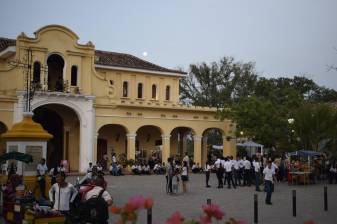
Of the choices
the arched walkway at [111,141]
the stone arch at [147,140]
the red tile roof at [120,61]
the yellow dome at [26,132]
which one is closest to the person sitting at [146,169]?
the arched walkway at [111,141]

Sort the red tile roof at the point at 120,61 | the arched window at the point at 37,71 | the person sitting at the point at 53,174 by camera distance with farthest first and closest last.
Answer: the red tile roof at the point at 120,61, the arched window at the point at 37,71, the person sitting at the point at 53,174

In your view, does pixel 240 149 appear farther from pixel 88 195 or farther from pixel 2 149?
pixel 88 195

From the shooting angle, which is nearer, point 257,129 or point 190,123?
point 257,129

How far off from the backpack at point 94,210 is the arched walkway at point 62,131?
28277 millimetres

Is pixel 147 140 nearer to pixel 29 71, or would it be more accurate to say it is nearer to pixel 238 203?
pixel 29 71

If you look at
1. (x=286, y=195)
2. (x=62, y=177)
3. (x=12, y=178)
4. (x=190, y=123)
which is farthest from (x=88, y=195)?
(x=190, y=123)

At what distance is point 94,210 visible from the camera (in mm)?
8625

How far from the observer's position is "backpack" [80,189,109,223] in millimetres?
8617

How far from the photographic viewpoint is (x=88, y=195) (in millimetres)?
8945

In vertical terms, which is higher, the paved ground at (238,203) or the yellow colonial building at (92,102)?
the yellow colonial building at (92,102)

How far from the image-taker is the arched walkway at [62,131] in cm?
3691

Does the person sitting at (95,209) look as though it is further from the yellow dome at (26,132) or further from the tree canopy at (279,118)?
the tree canopy at (279,118)

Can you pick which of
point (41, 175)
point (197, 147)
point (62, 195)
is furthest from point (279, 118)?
point (62, 195)

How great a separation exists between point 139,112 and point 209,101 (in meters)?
18.8
